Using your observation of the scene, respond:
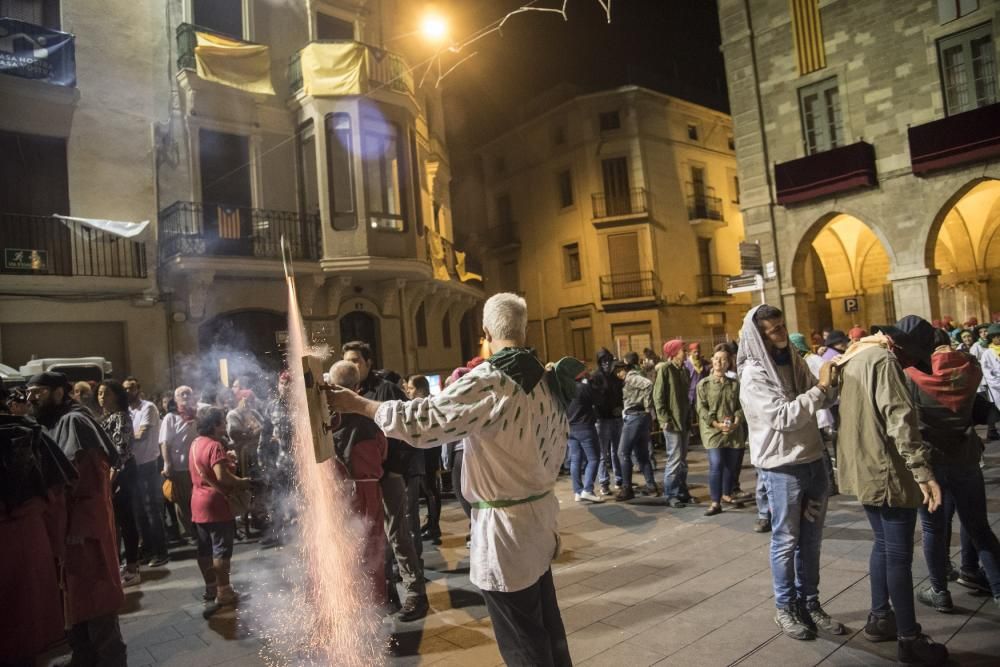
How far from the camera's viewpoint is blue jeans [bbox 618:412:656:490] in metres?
8.56

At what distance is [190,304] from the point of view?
13367 millimetres

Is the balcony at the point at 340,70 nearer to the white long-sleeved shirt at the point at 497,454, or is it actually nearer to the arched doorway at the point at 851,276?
the white long-sleeved shirt at the point at 497,454

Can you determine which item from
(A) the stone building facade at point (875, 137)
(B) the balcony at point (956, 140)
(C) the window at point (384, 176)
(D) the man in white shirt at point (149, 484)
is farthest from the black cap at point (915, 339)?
(B) the balcony at point (956, 140)

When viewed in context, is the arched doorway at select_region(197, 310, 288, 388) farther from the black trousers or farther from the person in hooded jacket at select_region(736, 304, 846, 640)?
the black trousers

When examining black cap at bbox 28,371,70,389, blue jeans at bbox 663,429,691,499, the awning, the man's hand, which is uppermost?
the awning

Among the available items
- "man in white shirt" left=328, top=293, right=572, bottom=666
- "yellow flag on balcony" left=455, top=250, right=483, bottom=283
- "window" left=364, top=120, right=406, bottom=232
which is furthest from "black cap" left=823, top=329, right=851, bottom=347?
"yellow flag on balcony" left=455, top=250, right=483, bottom=283

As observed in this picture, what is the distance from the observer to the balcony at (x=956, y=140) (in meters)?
14.5

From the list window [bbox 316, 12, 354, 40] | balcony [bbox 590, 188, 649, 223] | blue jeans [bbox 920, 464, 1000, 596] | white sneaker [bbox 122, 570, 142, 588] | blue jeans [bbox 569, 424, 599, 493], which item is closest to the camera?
blue jeans [bbox 920, 464, 1000, 596]

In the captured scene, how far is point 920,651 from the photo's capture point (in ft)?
11.3

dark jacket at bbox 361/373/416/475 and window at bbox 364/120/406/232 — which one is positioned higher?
window at bbox 364/120/406/232

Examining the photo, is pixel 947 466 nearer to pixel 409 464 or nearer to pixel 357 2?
pixel 409 464

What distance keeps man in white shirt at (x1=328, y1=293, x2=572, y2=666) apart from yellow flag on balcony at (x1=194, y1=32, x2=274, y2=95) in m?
13.6

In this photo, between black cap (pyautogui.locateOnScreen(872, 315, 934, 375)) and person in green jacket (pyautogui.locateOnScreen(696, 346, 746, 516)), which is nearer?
black cap (pyautogui.locateOnScreen(872, 315, 934, 375))

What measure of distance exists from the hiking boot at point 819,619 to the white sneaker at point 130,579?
6.25 m
